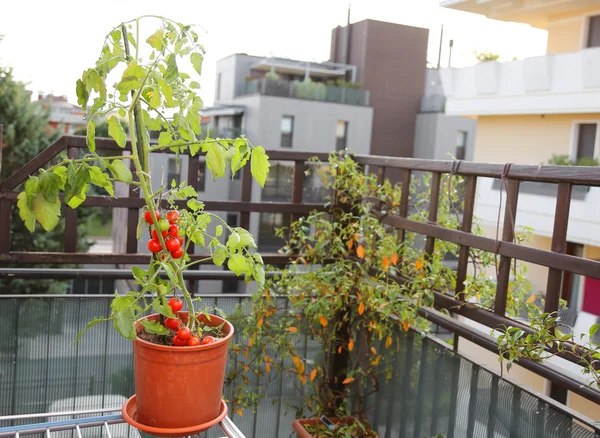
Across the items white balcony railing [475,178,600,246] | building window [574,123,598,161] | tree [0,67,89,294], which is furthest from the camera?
tree [0,67,89,294]

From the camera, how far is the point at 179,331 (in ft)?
4.83

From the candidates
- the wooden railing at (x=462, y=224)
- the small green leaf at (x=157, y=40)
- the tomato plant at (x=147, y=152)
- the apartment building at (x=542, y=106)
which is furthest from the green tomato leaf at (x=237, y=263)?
the apartment building at (x=542, y=106)

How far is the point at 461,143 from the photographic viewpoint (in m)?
24.0

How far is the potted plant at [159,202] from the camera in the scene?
137 cm

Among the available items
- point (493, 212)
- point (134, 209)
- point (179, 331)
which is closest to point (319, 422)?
point (134, 209)

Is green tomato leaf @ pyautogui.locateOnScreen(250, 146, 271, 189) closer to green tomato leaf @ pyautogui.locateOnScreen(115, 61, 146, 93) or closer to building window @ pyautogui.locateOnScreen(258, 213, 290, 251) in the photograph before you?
green tomato leaf @ pyautogui.locateOnScreen(115, 61, 146, 93)

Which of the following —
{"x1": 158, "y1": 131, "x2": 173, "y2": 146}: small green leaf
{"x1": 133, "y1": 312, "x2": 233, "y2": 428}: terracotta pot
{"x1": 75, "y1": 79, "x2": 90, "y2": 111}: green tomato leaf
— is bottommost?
{"x1": 133, "y1": 312, "x2": 233, "y2": 428}: terracotta pot

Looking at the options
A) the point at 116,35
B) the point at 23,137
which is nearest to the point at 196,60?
the point at 116,35

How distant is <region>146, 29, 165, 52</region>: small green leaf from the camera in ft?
4.66

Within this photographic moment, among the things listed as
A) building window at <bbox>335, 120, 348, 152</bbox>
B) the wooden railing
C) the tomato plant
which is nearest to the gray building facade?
building window at <bbox>335, 120, 348, 152</bbox>

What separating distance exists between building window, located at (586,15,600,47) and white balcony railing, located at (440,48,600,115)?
39.8 inches

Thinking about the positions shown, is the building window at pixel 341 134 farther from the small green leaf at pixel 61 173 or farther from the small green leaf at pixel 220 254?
the small green leaf at pixel 61 173

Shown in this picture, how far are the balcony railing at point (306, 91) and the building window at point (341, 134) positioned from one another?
0.74 meters

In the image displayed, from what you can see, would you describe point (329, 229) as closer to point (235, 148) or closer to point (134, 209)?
point (134, 209)
